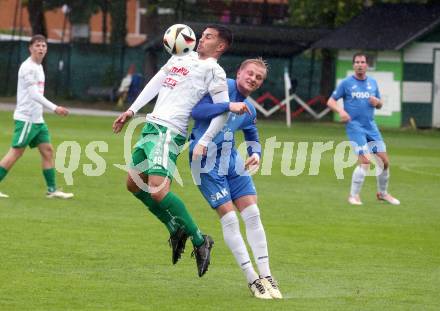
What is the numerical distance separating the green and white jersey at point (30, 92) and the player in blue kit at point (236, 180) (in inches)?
300

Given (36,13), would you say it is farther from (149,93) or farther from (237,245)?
(237,245)

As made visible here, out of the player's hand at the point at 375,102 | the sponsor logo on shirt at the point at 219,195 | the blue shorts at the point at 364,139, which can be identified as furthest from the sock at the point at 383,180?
the sponsor logo on shirt at the point at 219,195

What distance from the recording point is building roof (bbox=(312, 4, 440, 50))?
1708 inches

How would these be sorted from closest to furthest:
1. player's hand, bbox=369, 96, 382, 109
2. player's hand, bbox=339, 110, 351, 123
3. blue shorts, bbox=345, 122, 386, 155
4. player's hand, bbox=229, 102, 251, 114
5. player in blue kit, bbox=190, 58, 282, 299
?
player's hand, bbox=229, 102, 251, 114 → player in blue kit, bbox=190, 58, 282, 299 → player's hand, bbox=339, 110, 351, 123 → player's hand, bbox=369, 96, 382, 109 → blue shorts, bbox=345, 122, 386, 155

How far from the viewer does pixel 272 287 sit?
10164 mm

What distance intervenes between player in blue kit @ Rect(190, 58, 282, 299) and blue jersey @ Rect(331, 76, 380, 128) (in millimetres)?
8483

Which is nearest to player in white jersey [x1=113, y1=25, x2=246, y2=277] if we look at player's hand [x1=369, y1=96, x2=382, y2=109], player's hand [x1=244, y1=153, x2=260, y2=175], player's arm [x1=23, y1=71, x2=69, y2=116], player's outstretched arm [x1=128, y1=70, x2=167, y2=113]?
player's outstretched arm [x1=128, y1=70, x2=167, y2=113]

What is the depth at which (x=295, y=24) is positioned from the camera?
164ft

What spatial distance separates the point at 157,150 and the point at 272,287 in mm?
1516

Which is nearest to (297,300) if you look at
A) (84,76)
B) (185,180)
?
(185,180)

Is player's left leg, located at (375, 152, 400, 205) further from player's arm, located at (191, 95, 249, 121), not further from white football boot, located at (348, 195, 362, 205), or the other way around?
player's arm, located at (191, 95, 249, 121)

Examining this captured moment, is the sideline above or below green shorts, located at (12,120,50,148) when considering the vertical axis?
below

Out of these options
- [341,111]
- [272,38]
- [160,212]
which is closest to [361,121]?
[341,111]

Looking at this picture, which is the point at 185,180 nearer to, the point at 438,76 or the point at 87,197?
the point at 87,197
